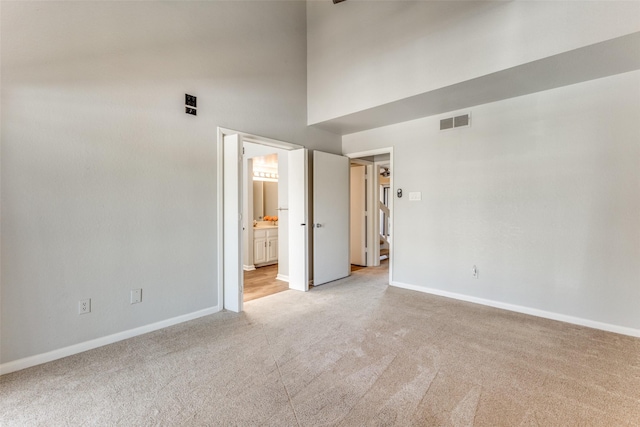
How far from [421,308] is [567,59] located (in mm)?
2757

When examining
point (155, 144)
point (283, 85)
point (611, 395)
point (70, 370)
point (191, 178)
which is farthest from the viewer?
point (283, 85)

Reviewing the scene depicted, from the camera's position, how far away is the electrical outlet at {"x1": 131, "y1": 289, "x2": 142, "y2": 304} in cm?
265

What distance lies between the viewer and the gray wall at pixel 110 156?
6.89ft

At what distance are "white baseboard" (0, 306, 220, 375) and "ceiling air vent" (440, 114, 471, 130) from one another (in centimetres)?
374

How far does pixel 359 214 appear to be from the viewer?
596cm

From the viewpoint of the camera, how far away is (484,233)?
354 centimetres

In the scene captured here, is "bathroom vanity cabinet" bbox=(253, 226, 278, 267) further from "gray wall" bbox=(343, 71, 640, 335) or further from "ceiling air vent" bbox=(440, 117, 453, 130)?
"ceiling air vent" bbox=(440, 117, 453, 130)

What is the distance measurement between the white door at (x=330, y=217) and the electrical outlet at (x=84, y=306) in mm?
2678

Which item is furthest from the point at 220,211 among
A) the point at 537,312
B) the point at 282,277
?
the point at 537,312

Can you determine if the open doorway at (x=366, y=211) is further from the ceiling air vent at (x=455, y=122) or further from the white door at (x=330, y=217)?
the ceiling air vent at (x=455, y=122)

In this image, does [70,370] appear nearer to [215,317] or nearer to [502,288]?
[215,317]

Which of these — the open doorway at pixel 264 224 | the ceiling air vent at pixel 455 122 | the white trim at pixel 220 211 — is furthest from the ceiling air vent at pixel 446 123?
the white trim at pixel 220 211

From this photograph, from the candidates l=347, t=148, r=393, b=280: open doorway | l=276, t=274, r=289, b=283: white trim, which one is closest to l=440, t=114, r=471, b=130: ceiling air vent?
l=347, t=148, r=393, b=280: open doorway

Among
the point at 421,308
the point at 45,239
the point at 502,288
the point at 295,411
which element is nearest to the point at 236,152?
the point at 45,239
